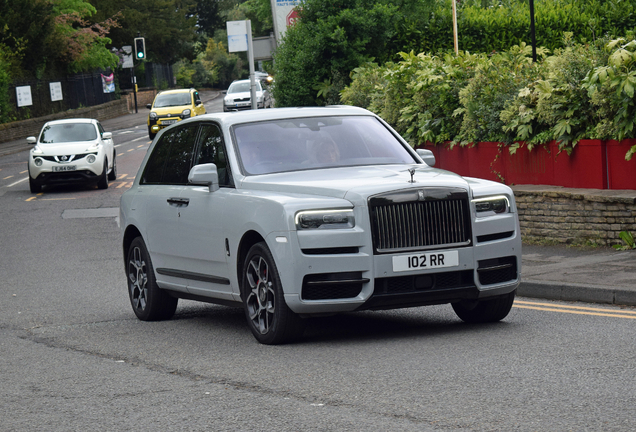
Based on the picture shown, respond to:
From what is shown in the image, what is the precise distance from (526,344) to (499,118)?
8.04 metres

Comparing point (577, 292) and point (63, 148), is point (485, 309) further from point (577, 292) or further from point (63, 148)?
point (63, 148)

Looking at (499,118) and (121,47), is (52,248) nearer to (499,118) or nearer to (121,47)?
(499,118)

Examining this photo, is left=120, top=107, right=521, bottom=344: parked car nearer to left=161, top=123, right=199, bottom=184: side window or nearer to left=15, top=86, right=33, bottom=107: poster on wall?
left=161, top=123, right=199, bottom=184: side window

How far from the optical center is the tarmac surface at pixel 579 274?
364 inches

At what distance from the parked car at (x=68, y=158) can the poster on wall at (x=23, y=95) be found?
2456cm

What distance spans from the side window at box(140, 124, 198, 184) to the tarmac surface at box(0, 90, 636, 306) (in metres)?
3.53

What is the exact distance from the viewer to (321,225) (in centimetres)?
725

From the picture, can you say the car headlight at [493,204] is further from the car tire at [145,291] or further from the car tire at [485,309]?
the car tire at [145,291]

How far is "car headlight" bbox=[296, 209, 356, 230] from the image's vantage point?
723 centimetres

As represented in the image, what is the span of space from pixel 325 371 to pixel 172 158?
141 inches

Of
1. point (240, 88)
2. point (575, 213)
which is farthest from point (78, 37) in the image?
point (575, 213)

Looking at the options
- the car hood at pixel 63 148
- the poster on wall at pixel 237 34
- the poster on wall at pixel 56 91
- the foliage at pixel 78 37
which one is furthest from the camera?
the foliage at pixel 78 37

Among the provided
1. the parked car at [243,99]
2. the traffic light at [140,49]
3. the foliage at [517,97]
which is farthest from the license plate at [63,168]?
the traffic light at [140,49]

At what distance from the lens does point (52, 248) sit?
1653 cm
